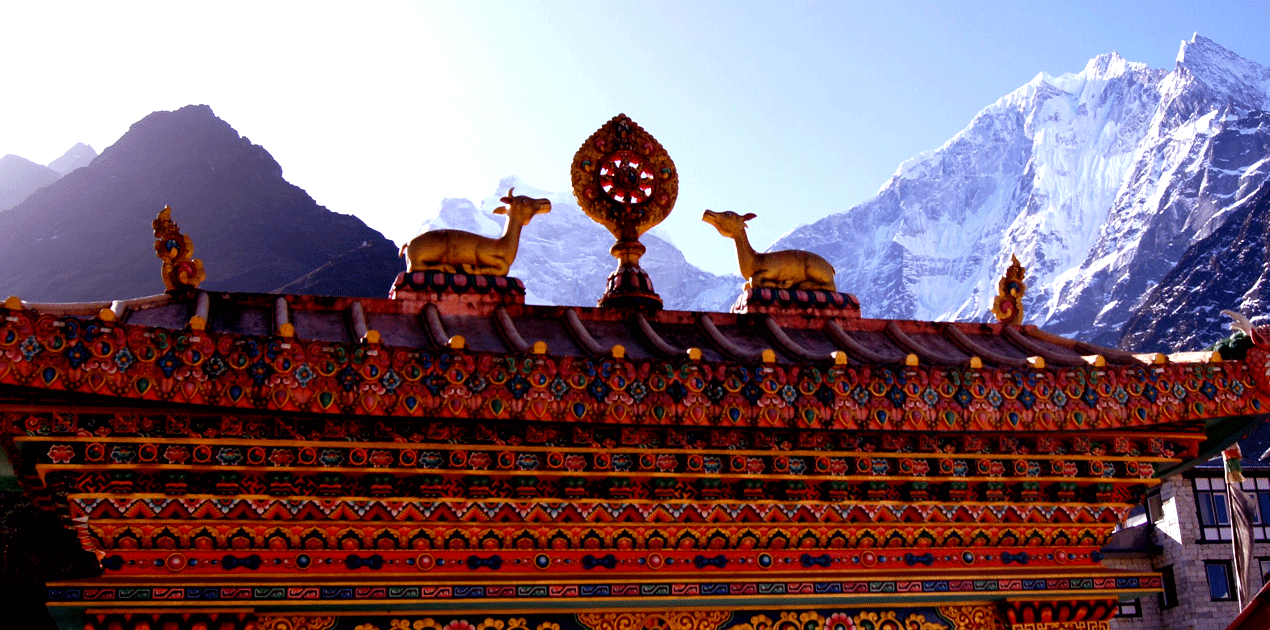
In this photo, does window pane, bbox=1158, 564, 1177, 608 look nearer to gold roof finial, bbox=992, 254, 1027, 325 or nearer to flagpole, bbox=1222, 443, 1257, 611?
flagpole, bbox=1222, 443, 1257, 611

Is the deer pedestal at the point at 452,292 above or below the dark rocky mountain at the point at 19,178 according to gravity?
below

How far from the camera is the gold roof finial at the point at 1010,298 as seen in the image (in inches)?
291

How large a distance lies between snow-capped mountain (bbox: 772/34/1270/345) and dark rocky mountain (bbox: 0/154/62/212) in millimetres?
64134

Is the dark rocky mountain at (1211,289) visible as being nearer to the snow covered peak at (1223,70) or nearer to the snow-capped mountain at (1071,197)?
the snow-capped mountain at (1071,197)

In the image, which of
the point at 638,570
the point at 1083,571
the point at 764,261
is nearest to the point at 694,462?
the point at 638,570

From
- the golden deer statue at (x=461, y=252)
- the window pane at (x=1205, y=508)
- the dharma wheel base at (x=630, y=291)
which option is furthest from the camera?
the window pane at (x=1205, y=508)

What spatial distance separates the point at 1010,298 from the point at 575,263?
118459 millimetres

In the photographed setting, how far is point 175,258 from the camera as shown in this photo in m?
5.91

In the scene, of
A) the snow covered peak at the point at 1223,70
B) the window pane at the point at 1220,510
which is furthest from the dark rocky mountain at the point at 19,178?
the snow covered peak at the point at 1223,70

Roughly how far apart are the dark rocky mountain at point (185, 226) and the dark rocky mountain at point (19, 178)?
53.3ft

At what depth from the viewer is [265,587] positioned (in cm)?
527

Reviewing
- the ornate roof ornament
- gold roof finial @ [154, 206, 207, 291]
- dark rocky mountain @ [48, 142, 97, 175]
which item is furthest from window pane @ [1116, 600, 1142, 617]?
dark rocky mountain @ [48, 142, 97, 175]

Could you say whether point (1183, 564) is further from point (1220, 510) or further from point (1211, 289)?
point (1211, 289)

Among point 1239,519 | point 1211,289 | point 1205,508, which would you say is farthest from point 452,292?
point 1211,289
